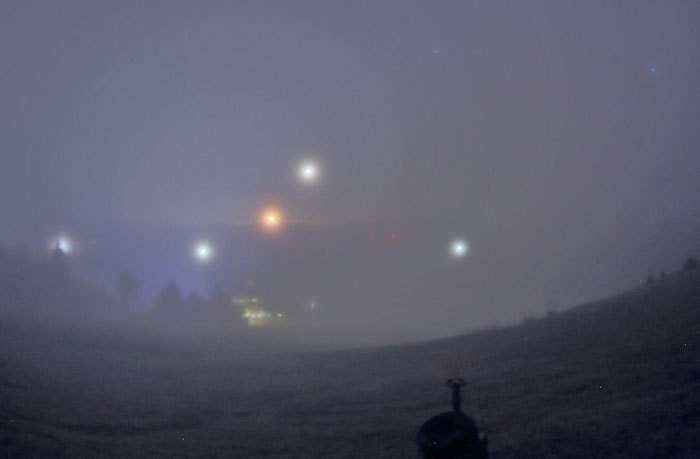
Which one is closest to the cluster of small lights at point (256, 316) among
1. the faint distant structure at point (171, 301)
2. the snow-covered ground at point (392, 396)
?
the faint distant structure at point (171, 301)

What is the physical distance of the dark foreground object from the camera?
940cm

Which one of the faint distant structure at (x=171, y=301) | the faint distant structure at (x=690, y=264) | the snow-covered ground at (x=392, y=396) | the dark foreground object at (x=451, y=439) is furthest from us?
the faint distant structure at (x=171, y=301)

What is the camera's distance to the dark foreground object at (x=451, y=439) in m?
9.40

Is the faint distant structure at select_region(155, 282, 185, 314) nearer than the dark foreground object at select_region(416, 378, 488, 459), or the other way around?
the dark foreground object at select_region(416, 378, 488, 459)

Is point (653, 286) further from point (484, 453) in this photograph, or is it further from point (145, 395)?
point (145, 395)

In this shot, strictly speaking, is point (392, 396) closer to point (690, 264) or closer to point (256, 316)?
point (690, 264)

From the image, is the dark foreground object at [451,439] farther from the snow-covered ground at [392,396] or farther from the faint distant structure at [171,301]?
the faint distant structure at [171,301]

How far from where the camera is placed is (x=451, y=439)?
371 inches

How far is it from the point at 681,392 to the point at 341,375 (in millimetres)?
16517

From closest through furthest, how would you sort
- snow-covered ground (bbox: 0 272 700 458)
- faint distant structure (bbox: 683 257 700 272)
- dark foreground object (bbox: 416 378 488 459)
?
dark foreground object (bbox: 416 378 488 459)
snow-covered ground (bbox: 0 272 700 458)
faint distant structure (bbox: 683 257 700 272)

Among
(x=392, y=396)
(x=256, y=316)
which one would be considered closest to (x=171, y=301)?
(x=256, y=316)

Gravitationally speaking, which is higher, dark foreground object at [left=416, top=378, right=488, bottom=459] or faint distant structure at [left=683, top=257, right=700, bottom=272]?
faint distant structure at [left=683, top=257, right=700, bottom=272]

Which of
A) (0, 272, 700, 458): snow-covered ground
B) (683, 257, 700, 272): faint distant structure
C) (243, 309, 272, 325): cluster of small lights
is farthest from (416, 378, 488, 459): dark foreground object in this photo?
(243, 309, 272, 325): cluster of small lights

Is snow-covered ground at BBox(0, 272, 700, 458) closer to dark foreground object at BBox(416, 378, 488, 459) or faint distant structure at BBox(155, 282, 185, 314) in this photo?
dark foreground object at BBox(416, 378, 488, 459)
